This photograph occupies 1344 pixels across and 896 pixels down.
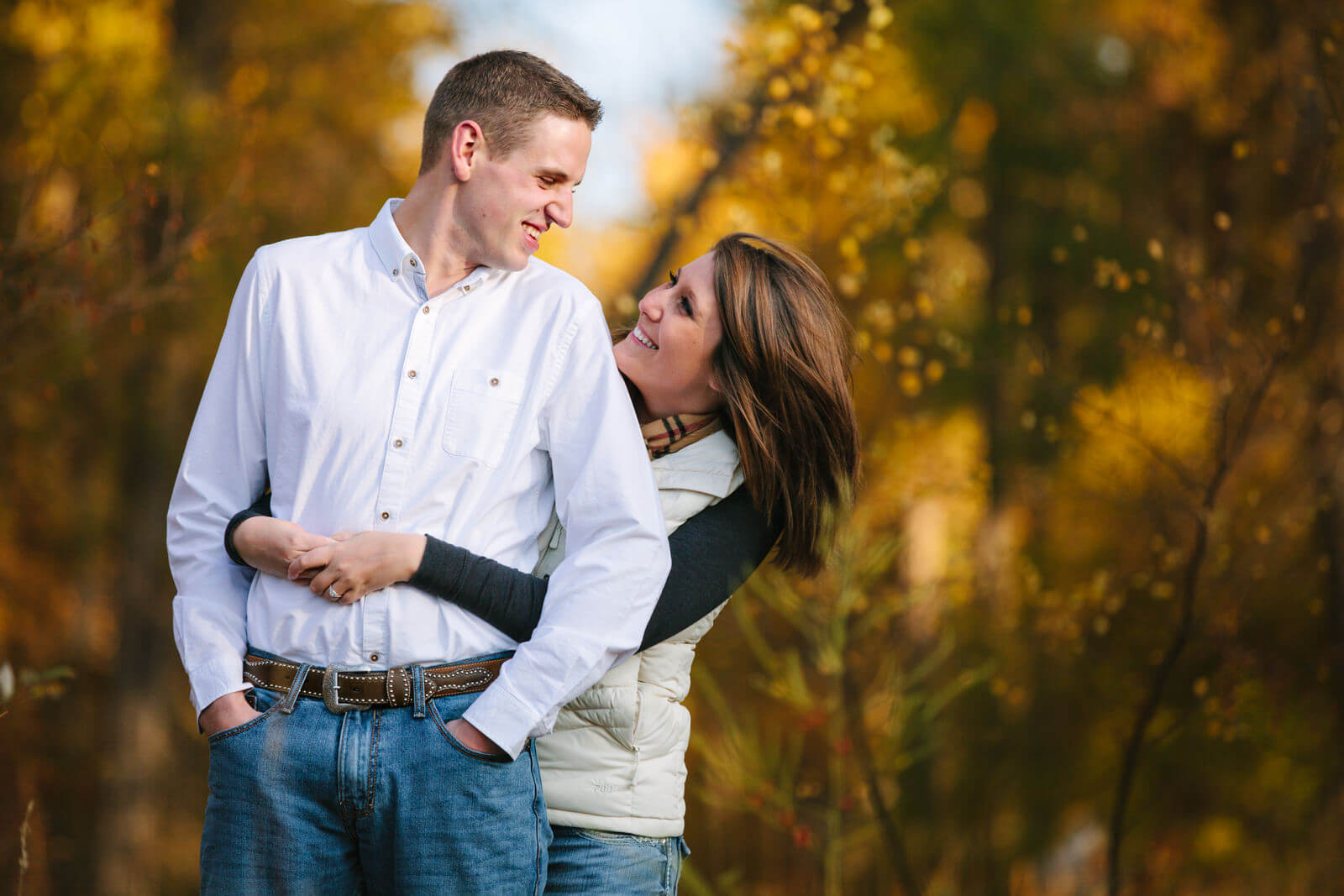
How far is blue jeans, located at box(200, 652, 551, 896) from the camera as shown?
1.65 m

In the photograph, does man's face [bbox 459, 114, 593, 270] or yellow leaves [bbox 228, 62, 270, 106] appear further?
yellow leaves [bbox 228, 62, 270, 106]

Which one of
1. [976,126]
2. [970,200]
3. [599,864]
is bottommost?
[599,864]

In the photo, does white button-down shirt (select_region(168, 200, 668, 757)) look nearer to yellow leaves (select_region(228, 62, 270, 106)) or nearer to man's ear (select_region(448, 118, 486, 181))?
man's ear (select_region(448, 118, 486, 181))

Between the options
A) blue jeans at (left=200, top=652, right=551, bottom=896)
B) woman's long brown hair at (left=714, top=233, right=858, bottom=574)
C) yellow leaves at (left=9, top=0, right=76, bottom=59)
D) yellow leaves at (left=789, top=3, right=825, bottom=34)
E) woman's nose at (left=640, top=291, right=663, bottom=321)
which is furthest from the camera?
yellow leaves at (left=9, top=0, right=76, bottom=59)

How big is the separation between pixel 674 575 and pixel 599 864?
0.50 metres

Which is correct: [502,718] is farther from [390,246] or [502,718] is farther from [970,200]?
[970,200]

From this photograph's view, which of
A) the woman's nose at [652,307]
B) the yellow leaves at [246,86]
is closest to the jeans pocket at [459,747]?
the woman's nose at [652,307]

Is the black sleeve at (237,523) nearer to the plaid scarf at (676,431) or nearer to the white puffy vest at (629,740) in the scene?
the white puffy vest at (629,740)

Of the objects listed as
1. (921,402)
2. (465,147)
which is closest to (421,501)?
(465,147)

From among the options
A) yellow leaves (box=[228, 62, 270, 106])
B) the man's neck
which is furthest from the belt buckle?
yellow leaves (box=[228, 62, 270, 106])

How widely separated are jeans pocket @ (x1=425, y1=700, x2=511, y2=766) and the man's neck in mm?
666

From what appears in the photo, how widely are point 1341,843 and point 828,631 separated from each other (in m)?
3.35

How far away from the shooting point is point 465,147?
1917mm

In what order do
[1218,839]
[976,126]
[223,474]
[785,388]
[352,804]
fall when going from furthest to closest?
[976,126], [1218,839], [785,388], [223,474], [352,804]
